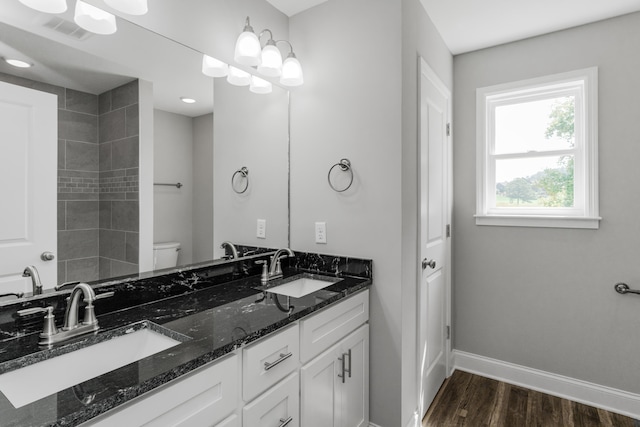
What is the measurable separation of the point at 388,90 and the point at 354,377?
5.04ft

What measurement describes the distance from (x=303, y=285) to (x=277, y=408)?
2.63ft

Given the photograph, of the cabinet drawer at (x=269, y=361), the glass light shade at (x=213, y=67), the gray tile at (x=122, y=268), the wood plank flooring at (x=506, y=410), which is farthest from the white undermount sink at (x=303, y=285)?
the glass light shade at (x=213, y=67)

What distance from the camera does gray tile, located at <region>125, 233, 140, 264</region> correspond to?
1398 millimetres

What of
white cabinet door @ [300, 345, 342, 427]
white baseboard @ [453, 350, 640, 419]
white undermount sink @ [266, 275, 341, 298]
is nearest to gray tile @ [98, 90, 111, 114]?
white undermount sink @ [266, 275, 341, 298]

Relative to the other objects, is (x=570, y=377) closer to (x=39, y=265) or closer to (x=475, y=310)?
(x=475, y=310)

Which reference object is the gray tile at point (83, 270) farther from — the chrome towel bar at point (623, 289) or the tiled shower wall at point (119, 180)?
the chrome towel bar at point (623, 289)

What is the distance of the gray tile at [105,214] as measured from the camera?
4.25 feet

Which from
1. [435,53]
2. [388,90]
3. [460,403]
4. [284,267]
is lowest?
[460,403]

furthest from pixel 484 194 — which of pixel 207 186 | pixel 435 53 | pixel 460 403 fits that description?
pixel 207 186

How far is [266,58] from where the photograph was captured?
6.11ft

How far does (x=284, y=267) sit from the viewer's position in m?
2.22

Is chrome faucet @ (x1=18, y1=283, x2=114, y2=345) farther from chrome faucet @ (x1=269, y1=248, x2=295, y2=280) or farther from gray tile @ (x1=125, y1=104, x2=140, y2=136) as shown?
chrome faucet @ (x1=269, y1=248, x2=295, y2=280)

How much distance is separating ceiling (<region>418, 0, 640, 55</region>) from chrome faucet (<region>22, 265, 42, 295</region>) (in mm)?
2350

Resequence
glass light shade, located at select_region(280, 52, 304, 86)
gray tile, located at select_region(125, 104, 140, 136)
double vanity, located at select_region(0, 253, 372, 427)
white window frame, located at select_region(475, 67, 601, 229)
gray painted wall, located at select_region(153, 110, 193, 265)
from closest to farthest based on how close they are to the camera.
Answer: double vanity, located at select_region(0, 253, 372, 427)
gray tile, located at select_region(125, 104, 140, 136)
gray painted wall, located at select_region(153, 110, 193, 265)
glass light shade, located at select_region(280, 52, 304, 86)
white window frame, located at select_region(475, 67, 601, 229)
